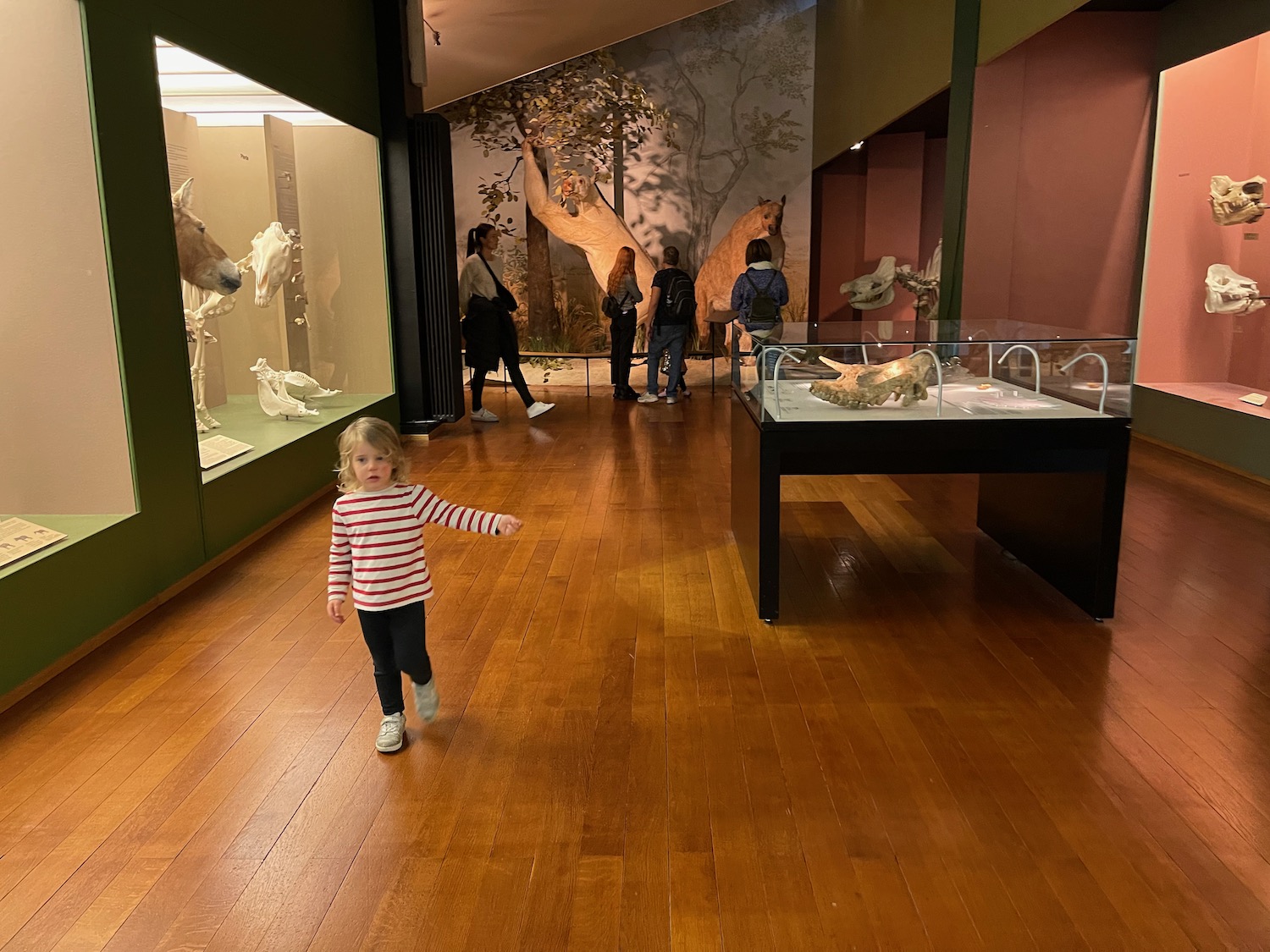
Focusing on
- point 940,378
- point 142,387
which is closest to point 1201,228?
point 940,378

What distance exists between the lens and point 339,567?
3000 millimetres

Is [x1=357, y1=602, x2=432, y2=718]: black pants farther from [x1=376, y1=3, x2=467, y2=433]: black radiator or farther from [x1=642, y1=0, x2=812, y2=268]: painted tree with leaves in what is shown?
[x1=642, y1=0, x2=812, y2=268]: painted tree with leaves

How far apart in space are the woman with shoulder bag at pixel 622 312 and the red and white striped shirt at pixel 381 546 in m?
7.37

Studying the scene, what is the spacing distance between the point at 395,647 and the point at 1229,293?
631 centimetres

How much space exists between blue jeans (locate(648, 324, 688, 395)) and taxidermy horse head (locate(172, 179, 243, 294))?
548cm

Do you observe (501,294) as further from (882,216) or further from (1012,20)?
(1012,20)

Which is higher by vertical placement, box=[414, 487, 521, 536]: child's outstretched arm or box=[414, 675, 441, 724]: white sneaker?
box=[414, 487, 521, 536]: child's outstretched arm

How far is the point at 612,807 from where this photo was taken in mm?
2713

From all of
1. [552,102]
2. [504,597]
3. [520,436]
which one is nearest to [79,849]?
[504,597]

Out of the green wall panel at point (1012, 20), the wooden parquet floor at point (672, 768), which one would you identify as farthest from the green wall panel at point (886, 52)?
the wooden parquet floor at point (672, 768)

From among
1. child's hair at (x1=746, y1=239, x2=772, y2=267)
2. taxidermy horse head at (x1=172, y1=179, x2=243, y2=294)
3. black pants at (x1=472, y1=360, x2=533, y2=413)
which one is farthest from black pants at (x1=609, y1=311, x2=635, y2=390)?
taxidermy horse head at (x1=172, y1=179, x2=243, y2=294)

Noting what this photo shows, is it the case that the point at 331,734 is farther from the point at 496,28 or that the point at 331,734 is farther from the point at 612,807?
the point at 496,28

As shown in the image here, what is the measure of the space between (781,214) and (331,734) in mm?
10971

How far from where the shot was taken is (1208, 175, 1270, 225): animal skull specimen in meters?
6.56
